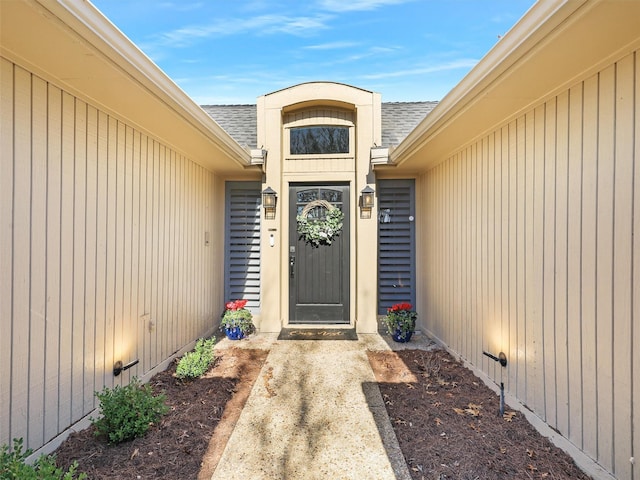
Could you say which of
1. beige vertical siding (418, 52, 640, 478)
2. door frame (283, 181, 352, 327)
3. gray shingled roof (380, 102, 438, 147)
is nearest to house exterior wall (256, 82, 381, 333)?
door frame (283, 181, 352, 327)

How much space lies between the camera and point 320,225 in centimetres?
453

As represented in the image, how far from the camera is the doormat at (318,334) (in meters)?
4.07

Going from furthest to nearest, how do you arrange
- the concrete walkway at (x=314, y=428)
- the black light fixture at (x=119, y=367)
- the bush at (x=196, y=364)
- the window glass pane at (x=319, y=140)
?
1. the window glass pane at (x=319, y=140)
2. the bush at (x=196, y=364)
3. the black light fixture at (x=119, y=367)
4. the concrete walkway at (x=314, y=428)

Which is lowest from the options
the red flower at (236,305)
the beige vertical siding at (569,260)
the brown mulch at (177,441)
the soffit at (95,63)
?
the brown mulch at (177,441)

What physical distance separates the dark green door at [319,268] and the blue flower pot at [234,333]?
0.82 m

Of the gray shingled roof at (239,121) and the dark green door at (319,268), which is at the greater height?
the gray shingled roof at (239,121)

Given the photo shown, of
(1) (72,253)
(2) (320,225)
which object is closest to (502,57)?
(1) (72,253)

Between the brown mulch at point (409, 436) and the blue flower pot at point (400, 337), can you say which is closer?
the brown mulch at point (409, 436)

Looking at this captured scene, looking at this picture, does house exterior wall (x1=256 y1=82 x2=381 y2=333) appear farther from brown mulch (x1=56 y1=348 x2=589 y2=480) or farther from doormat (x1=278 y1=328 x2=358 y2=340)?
brown mulch (x1=56 y1=348 x2=589 y2=480)

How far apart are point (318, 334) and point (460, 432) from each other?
2350mm

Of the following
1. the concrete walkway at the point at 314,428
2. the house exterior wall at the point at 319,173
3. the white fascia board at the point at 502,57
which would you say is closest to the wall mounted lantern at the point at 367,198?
the house exterior wall at the point at 319,173

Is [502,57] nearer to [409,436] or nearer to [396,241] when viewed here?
[409,436]

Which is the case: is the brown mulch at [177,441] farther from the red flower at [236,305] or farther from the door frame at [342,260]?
the door frame at [342,260]

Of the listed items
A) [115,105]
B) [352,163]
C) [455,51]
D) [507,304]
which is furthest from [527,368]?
[455,51]
